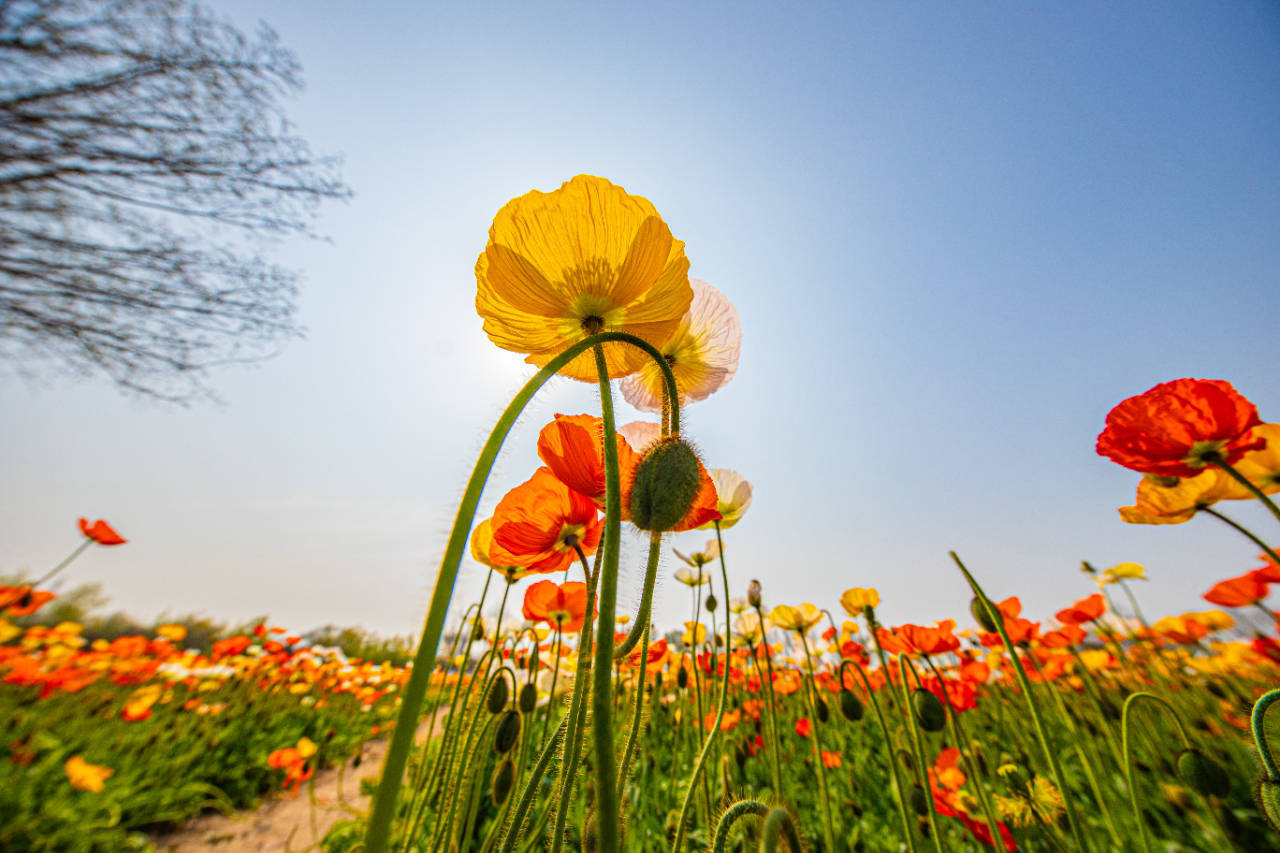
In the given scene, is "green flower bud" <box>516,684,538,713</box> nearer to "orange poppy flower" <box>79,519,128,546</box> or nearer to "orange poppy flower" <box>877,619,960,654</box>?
"orange poppy flower" <box>877,619,960,654</box>

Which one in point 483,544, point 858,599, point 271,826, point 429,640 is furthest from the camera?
point 271,826

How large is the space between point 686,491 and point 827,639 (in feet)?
8.45

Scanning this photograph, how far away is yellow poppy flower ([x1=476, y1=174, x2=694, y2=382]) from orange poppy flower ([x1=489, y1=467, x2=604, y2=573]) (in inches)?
11.7

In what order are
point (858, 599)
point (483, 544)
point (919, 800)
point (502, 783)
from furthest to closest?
1. point (858, 599)
2. point (919, 800)
3. point (483, 544)
4. point (502, 783)

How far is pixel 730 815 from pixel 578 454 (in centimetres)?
43

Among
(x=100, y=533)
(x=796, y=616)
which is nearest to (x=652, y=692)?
(x=796, y=616)

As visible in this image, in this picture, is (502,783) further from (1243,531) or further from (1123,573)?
(1123,573)

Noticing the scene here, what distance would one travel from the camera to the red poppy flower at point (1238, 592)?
151cm

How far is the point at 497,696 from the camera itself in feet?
3.46

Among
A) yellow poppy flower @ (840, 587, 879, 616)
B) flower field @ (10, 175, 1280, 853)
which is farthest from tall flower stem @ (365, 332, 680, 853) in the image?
yellow poppy flower @ (840, 587, 879, 616)

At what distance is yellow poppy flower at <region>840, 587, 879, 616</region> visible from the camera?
5.64 ft

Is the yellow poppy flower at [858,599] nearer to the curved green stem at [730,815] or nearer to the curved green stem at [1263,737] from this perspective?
the curved green stem at [1263,737]

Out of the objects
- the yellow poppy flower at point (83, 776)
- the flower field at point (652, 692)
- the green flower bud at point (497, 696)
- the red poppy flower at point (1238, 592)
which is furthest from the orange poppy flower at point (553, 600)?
the red poppy flower at point (1238, 592)

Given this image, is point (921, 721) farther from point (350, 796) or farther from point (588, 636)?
point (350, 796)
